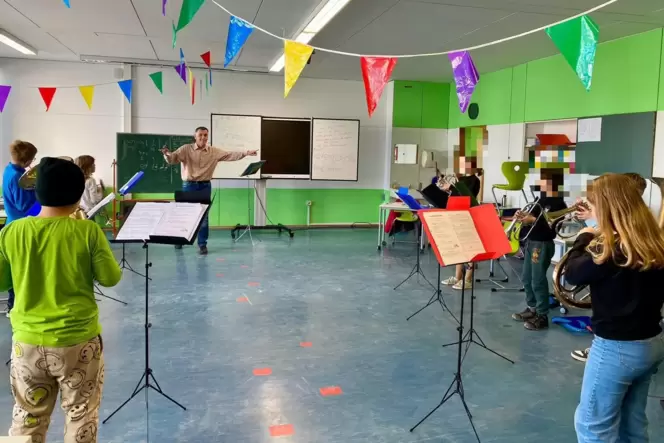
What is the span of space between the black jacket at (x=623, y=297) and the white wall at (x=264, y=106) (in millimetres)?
8268

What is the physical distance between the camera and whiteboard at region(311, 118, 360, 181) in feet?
32.3

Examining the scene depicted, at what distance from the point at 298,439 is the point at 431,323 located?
2179 mm

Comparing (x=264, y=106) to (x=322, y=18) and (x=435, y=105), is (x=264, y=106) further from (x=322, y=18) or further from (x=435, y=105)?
(x=322, y=18)

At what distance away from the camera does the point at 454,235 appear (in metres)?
2.93

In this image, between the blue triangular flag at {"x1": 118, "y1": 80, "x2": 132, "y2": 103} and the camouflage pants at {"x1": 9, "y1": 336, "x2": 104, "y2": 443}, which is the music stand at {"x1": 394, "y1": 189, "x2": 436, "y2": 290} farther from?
the blue triangular flag at {"x1": 118, "y1": 80, "x2": 132, "y2": 103}

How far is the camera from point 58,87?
8844mm

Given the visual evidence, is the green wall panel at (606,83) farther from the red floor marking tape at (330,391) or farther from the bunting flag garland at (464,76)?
the red floor marking tape at (330,391)

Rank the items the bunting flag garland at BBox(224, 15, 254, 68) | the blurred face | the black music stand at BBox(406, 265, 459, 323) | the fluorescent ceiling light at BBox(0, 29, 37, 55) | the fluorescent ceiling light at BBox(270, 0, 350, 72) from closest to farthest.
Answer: the bunting flag garland at BBox(224, 15, 254, 68) → the black music stand at BBox(406, 265, 459, 323) → the fluorescent ceiling light at BBox(270, 0, 350, 72) → the fluorescent ceiling light at BBox(0, 29, 37, 55) → the blurred face

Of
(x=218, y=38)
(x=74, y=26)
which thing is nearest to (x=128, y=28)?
(x=74, y=26)

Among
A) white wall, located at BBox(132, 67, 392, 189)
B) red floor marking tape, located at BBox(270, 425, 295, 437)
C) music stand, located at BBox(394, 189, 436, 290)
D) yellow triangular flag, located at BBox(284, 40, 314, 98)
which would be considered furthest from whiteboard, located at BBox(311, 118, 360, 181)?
red floor marking tape, located at BBox(270, 425, 295, 437)

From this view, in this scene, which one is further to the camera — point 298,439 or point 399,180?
point 399,180

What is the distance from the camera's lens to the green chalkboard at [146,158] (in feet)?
27.7

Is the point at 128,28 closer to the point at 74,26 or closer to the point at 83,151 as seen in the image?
the point at 74,26

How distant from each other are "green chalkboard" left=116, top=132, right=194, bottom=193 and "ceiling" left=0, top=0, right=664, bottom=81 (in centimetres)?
131
